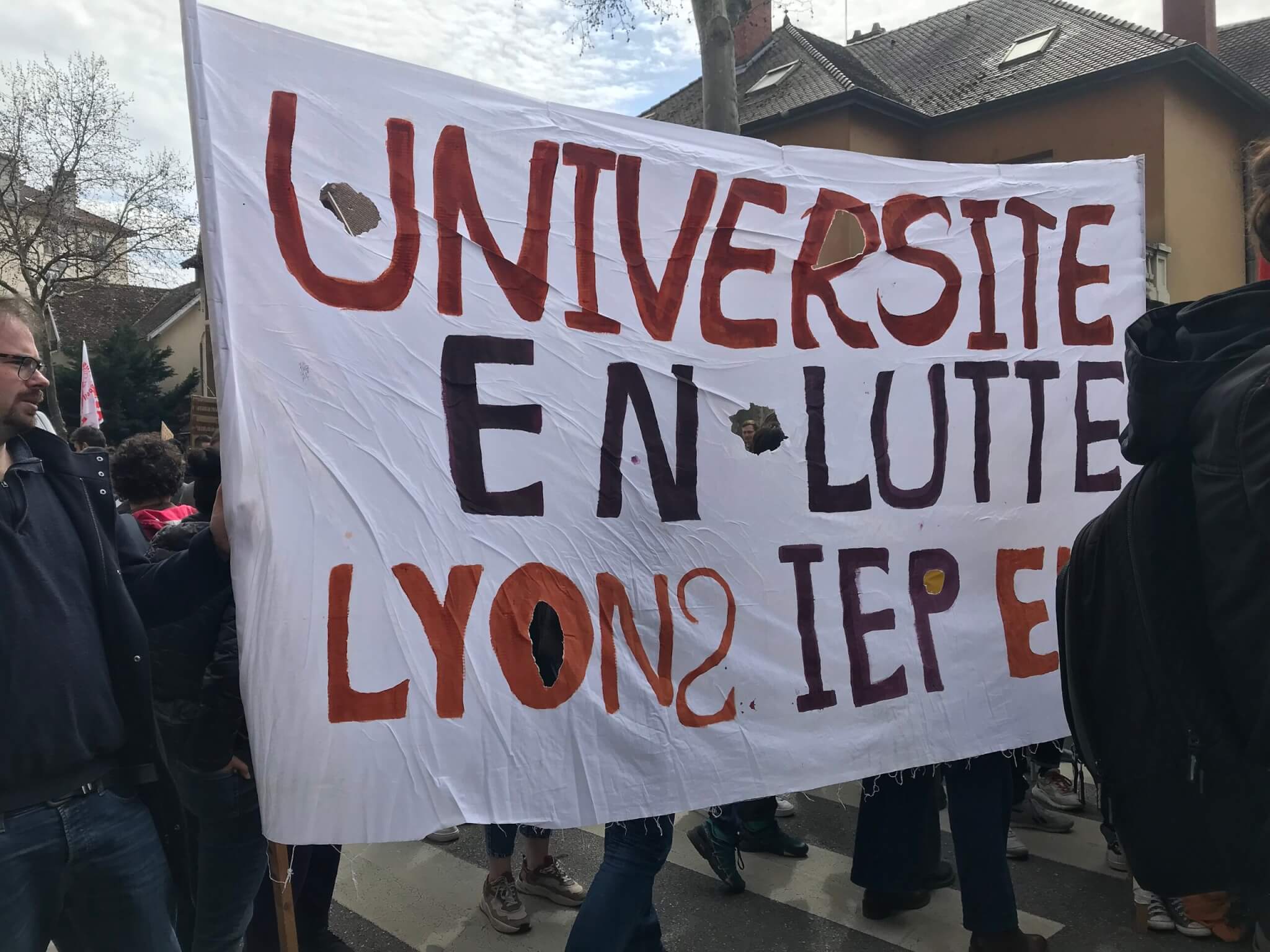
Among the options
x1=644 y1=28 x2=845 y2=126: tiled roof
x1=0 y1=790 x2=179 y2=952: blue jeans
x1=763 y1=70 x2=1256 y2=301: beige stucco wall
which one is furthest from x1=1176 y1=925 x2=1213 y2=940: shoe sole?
x1=763 y1=70 x2=1256 y2=301: beige stucco wall

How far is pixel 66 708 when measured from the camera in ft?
5.57

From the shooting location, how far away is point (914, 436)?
8.96 ft

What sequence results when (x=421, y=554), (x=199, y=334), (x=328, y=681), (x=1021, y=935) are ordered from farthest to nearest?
(x=199, y=334) → (x=1021, y=935) → (x=421, y=554) → (x=328, y=681)

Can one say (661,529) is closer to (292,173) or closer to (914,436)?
(914,436)

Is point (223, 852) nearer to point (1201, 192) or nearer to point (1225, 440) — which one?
point (1225, 440)

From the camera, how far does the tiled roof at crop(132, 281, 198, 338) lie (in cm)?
3672

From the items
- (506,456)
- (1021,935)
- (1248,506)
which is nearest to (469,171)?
(506,456)

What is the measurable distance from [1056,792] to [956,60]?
19.5 metres

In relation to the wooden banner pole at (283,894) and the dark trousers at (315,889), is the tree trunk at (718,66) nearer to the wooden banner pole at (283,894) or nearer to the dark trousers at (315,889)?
the dark trousers at (315,889)

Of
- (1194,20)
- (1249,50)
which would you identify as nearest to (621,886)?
(1194,20)

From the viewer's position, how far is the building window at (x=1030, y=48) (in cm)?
1836

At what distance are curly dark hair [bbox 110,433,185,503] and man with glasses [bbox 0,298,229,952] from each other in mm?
1421

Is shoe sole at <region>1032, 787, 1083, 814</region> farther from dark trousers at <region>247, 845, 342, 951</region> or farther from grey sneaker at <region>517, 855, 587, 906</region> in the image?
dark trousers at <region>247, 845, 342, 951</region>

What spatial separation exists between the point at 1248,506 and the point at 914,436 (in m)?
1.41
